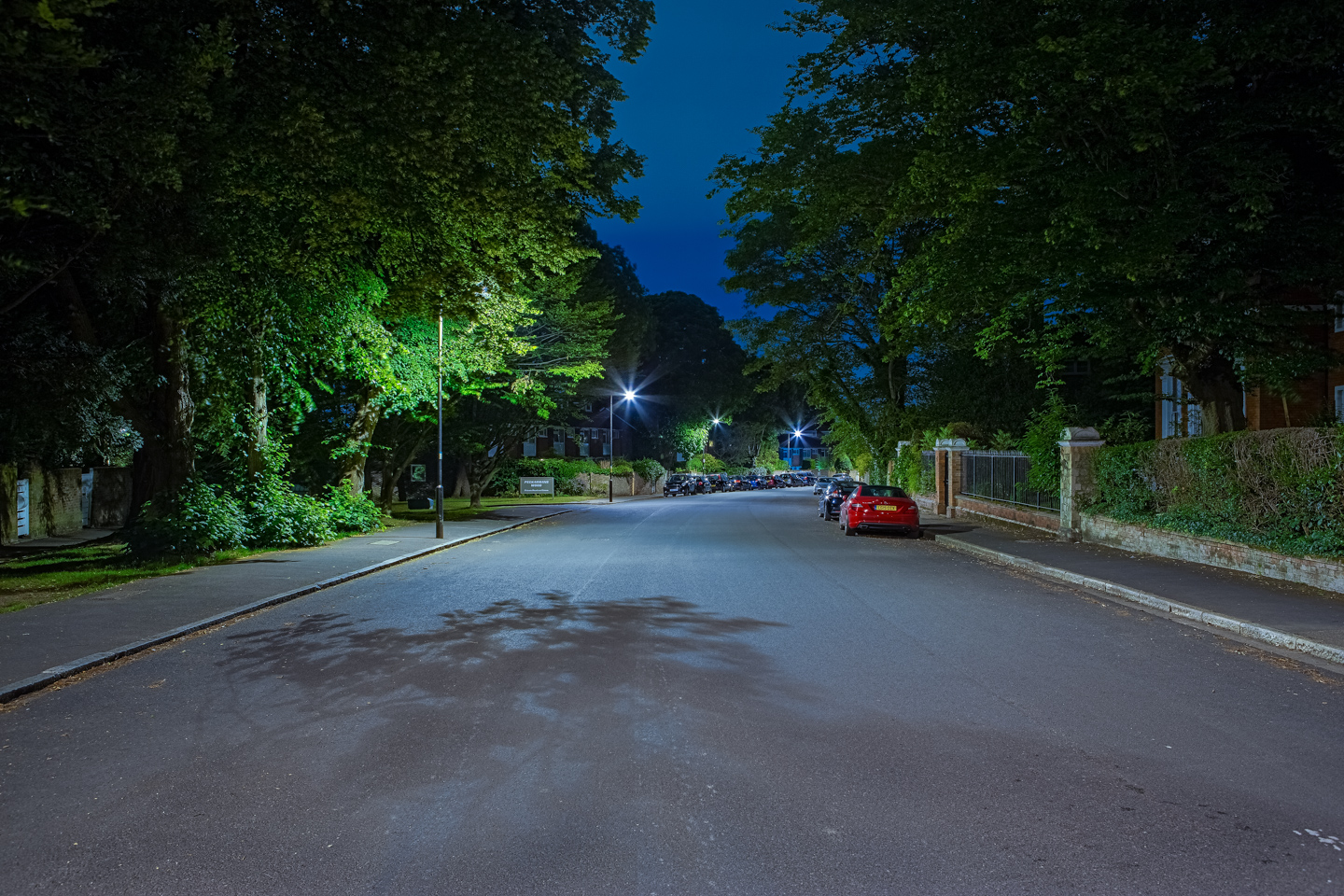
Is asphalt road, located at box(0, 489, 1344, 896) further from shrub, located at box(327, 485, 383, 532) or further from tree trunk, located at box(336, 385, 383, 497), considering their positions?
tree trunk, located at box(336, 385, 383, 497)

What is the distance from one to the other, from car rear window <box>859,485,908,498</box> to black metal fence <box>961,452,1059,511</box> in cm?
334

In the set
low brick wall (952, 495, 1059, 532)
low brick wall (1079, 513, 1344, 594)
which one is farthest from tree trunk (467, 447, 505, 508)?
low brick wall (1079, 513, 1344, 594)

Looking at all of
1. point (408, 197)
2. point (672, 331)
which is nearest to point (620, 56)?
point (408, 197)

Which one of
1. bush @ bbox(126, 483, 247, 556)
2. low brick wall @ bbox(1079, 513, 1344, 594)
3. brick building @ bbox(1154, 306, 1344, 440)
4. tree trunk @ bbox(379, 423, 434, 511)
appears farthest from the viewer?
tree trunk @ bbox(379, 423, 434, 511)

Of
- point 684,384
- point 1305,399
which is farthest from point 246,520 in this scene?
point 684,384

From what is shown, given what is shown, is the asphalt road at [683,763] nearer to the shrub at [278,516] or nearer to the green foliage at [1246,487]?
the green foliage at [1246,487]

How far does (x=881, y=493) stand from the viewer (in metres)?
24.0

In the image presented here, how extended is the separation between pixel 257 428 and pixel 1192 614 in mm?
18345

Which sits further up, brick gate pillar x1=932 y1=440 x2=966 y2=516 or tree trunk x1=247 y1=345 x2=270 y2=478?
tree trunk x1=247 y1=345 x2=270 y2=478

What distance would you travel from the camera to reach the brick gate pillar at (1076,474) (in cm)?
1931

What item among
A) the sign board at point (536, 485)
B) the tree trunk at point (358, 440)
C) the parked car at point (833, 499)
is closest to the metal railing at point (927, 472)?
the parked car at point (833, 499)

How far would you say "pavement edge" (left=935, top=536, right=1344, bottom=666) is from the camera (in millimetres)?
8066

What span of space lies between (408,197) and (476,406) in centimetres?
2382

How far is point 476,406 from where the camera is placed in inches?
1464
